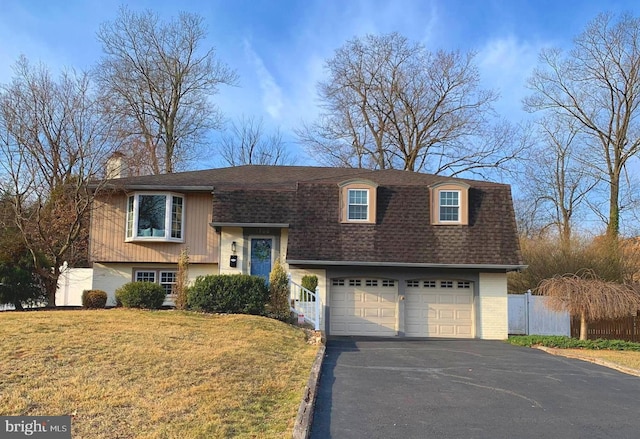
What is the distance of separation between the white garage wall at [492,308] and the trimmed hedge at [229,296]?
7302 millimetres

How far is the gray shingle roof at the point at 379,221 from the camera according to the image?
17578 millimetres

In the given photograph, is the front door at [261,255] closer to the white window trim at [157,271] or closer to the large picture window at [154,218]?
the large picture window at [154,218]

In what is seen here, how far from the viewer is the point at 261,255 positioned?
62.5 feet

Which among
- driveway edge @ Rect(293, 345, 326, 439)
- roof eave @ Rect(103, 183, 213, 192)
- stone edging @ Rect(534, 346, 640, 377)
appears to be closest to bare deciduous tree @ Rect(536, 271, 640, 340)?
stone edging @ Rect(534, 346, 640, 377)

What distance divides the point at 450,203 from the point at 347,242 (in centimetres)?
387

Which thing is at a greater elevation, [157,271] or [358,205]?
[358,205]

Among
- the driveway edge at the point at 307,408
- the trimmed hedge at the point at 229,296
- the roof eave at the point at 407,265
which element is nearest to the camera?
the driveway edge at the point at 307,408

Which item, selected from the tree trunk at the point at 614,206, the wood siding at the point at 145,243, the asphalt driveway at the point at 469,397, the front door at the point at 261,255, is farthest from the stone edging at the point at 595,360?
the tree trunk at the point at 614,206

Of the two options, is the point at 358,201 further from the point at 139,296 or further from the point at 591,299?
the point at 591,299

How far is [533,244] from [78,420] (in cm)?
2258

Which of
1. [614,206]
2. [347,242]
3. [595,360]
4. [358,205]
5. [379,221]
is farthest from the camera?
[614,206]

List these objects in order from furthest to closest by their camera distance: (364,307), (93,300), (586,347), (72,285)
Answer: (72,285) → (364,307) → (93,300) → (586,347)

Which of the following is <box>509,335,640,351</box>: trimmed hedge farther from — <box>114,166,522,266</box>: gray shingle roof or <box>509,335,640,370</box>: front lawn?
<box>114,166,522,266</box>: gray shingle roof

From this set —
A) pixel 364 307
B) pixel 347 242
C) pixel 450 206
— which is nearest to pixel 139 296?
pixel 347 242
